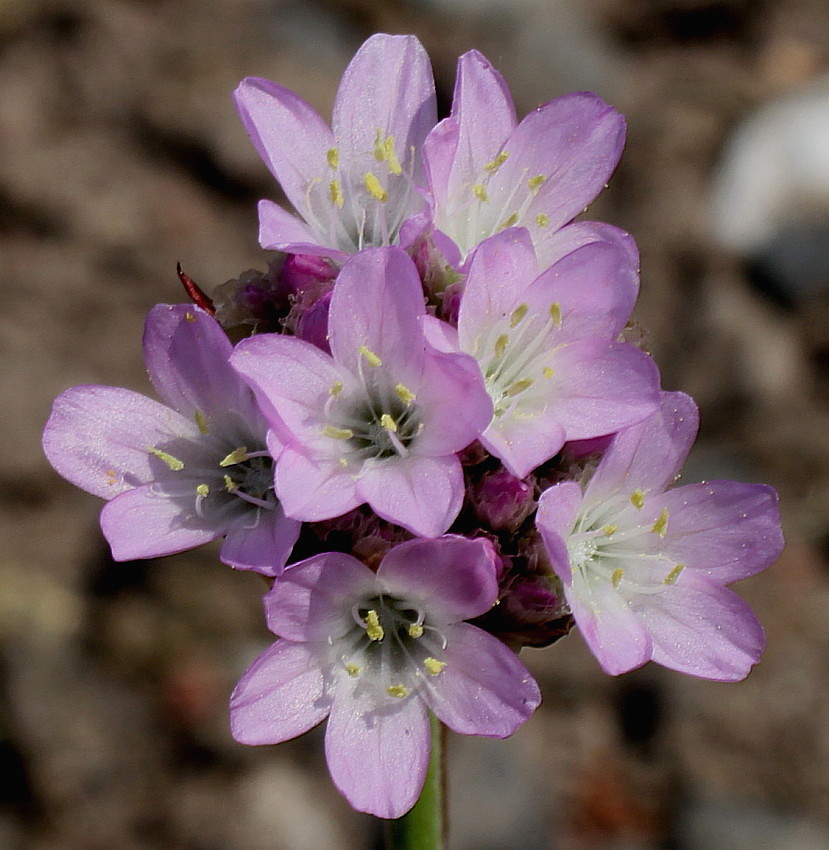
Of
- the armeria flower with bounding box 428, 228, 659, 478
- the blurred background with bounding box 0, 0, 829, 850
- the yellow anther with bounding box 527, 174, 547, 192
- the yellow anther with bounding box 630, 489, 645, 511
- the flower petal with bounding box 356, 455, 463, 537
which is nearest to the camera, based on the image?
the flower petal with bounding box 356, 455, 463, 537

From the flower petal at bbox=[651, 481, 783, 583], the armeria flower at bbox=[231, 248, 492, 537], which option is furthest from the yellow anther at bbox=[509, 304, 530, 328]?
the flower petal at bbox=[651, 481, 783, 583]

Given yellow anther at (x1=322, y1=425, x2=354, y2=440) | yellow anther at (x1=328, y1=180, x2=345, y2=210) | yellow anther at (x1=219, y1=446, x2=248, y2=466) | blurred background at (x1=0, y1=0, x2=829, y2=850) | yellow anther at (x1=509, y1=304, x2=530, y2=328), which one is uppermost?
yellow anther at (x1=328, y1=180, x2=345, y2=210)

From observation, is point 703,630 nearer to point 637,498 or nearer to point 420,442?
point 637,498

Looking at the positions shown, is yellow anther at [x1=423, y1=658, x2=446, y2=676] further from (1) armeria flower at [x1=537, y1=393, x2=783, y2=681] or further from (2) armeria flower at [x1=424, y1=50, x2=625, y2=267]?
(2) armeria flower at [x1=424, y1=50, x2=625, y2=267]

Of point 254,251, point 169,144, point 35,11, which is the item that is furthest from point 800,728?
point 35,11

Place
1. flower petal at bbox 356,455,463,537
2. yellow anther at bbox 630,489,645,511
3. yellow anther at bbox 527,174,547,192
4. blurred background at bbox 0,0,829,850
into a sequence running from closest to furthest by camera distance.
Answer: flower petal at bbox 356,455,463,537 → yellow anther at bbox 630,489,645,511 → yellow anther at bbox 527,174,547,192 → blurred background at bbox 0,0,829,850

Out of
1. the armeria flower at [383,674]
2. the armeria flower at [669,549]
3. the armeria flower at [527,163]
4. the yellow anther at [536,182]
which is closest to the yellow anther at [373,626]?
the armeria flower at [383,674]

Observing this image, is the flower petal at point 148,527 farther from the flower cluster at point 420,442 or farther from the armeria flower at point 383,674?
the armeria flower at point 383,674
